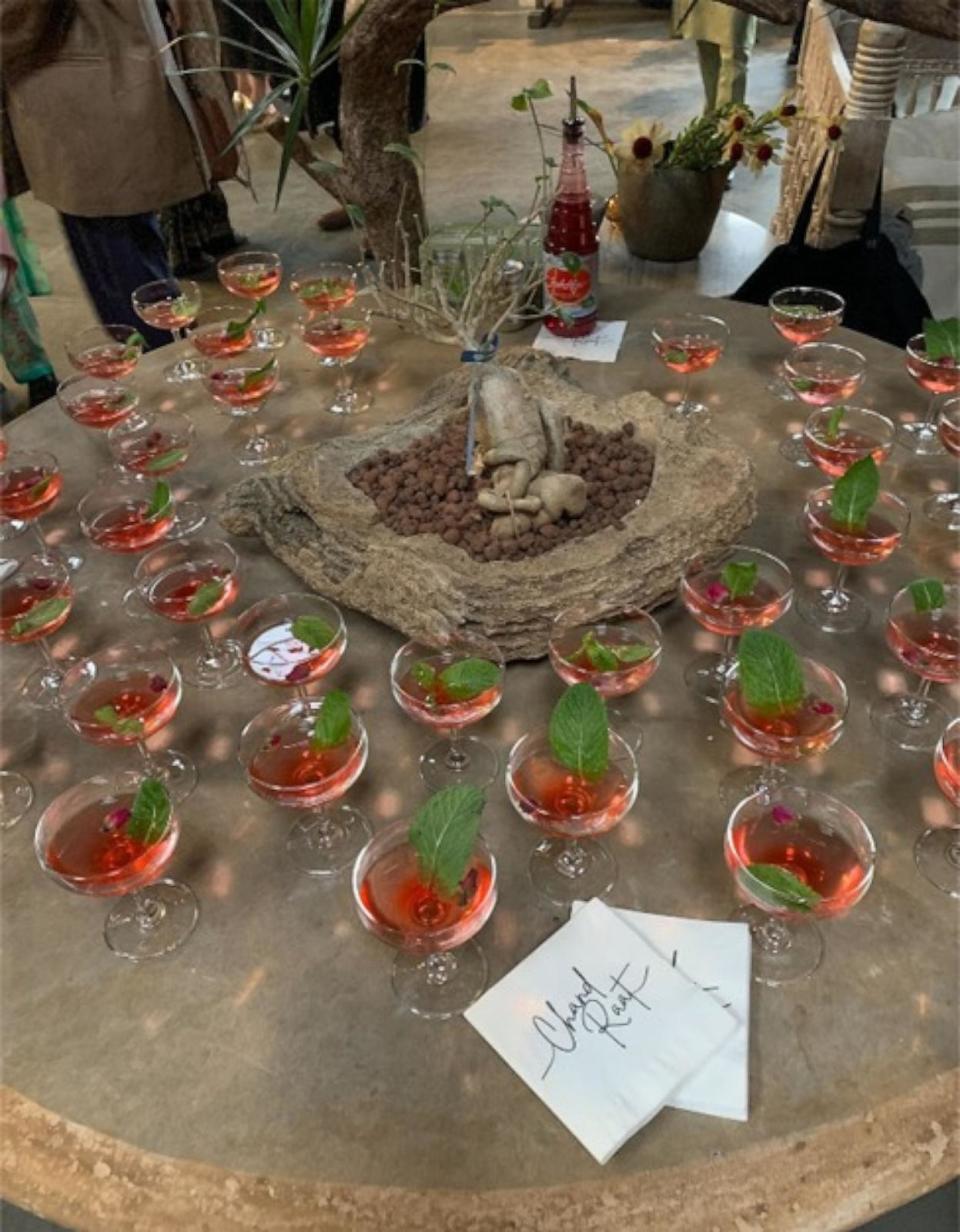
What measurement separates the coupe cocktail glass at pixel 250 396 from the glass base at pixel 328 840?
38.1 inches

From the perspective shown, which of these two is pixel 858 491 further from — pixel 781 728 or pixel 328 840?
pixel 328 840

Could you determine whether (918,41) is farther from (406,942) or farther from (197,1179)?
(197,1179)

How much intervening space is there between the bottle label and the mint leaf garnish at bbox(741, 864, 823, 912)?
157cm

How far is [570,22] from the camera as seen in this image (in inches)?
323

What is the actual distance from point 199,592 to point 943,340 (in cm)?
153

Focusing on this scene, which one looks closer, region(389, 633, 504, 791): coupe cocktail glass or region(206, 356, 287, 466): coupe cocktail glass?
region(389, 633, 504, 791): coupe cocktail glass

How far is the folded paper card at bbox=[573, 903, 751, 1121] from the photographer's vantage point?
103cm

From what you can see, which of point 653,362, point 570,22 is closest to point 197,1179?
point 653,362

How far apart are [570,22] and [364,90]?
702cm

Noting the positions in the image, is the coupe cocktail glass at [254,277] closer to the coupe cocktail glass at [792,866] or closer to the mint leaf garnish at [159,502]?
the mint leaf garnish at [159,502]

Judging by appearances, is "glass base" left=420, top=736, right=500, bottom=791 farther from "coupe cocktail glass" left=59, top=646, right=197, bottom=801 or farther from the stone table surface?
"coupe cocktail glass" left=59, top=646, right=197, bottom=801

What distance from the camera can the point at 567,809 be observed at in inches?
50.3

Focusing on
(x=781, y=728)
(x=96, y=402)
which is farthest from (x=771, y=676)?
(x=96, y=402)

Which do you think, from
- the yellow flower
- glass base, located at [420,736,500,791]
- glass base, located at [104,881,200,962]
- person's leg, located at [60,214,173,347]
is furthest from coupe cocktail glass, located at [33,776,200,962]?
the yellow flower
